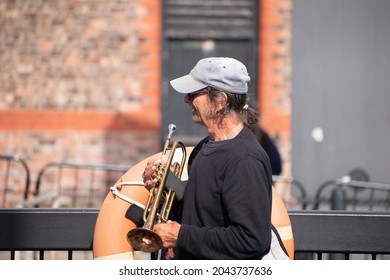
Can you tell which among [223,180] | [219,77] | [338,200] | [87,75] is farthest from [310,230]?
[87,75]

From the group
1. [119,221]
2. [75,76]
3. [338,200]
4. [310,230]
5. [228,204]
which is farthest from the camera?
[75,76]

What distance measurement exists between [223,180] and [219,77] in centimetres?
43

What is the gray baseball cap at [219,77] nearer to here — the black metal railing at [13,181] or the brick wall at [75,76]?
the brick wall at [75,76]

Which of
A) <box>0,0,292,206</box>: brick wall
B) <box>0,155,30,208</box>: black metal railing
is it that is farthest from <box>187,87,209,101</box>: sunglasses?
<box>0,155,30,208</box>: black metal railing

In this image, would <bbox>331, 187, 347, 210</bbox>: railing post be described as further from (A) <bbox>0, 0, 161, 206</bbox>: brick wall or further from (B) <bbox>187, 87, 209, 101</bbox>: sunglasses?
(A) <bbox>0, 0, 161, 206</bbox>: brick wall

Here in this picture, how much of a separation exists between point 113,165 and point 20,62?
1.82 m

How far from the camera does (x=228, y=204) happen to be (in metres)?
3.23

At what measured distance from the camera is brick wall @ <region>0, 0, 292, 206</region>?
10.6 m

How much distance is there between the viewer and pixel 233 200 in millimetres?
3207

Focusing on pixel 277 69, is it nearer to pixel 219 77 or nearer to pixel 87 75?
pixel 87 75

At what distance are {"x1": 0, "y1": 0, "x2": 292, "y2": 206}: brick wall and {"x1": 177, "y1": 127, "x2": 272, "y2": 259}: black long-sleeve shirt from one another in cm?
732

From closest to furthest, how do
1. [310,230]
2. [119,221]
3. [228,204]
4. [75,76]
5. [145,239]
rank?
[228,204] < [145,239] < [119,221] < [310,230] < [75,76]

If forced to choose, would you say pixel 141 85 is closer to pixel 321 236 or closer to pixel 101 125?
pixel 101 125
